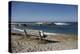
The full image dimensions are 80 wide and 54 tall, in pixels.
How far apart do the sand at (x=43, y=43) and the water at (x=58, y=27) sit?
0.29 ft

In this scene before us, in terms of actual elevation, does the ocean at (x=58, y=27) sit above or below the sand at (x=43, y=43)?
above

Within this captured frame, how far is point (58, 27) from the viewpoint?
9.77 feet

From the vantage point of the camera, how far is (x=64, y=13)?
3076mm

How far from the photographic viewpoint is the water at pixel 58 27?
2.86 metres

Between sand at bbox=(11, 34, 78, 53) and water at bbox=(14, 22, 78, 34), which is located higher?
water at bbox=(14, 22, 78, 34)

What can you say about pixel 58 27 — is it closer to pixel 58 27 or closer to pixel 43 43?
pixel 58 27

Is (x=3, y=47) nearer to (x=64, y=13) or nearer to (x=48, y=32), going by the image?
(x=48, y=32)

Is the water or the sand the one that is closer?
the sand

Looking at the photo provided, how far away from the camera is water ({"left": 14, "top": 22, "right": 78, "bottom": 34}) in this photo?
9.38 ft

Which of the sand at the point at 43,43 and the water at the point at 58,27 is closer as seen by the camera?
the sand at the point at 43,43

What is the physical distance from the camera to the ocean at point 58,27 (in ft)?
9.31

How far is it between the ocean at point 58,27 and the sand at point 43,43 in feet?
0.30

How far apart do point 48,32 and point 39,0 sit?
1.85 feet

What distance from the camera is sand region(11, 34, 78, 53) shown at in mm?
2738
